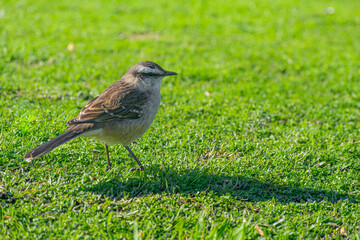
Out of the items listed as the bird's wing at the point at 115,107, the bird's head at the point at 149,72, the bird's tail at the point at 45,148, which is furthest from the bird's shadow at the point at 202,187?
the bird's head at the point at 149,72

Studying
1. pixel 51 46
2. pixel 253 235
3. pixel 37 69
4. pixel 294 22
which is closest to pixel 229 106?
pixel 253 235

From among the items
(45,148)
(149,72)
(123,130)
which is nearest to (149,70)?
(149,72)

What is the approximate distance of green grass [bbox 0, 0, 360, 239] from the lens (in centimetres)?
439

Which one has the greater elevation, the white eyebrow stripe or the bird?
the white eyebrow stripe

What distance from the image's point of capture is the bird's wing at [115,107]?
501 cm

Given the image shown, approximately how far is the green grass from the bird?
20.5 inches

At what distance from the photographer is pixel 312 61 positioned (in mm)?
9703

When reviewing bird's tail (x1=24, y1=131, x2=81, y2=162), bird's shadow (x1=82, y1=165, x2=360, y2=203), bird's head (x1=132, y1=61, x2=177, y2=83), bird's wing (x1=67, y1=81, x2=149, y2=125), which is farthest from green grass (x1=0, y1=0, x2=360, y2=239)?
bird's head (x1=132, y1=61, x2=177, y2=83)

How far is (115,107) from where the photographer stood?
16.9ft

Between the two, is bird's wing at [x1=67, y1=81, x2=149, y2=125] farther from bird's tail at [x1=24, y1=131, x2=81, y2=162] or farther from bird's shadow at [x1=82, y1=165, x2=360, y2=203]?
bird's shadow at [x1=82, y1=165, x2=360, y2=203]

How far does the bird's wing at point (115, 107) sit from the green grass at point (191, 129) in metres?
0.70

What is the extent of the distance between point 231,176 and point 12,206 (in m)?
2.82

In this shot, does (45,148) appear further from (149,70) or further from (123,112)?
(149,70)

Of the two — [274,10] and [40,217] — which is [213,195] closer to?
[40,217]
